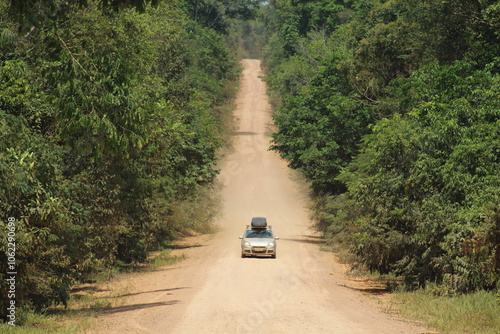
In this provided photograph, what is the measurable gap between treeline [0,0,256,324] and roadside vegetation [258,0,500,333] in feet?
24.1

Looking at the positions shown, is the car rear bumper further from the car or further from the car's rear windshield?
the car's rear windshield

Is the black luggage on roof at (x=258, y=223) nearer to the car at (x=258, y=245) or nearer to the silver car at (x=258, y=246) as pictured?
the car at (x=258, y=245)

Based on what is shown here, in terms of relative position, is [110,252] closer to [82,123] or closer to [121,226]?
[121,226]

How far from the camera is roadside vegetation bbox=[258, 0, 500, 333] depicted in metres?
17.3

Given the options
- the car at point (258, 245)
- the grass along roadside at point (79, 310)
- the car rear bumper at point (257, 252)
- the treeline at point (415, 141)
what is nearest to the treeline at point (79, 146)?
the grass along roadside at point (79, 310)

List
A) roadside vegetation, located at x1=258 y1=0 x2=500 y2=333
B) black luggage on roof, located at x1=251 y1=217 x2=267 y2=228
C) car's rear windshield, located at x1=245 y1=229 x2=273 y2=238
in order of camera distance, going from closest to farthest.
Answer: roadside vegetation, located at x1=258 y1=0 x2=500 y2=333 → car's rear windshield, located at x1=245 y1=229 x2=273 y2=238 → black luggage on roof, located at x1=251 y1=217 x2=267 y2=228

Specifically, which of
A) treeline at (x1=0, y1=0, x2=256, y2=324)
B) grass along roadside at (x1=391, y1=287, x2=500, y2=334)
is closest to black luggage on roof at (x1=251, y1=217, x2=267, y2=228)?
treeline at (x1=0, y1=0, x2=256, y2=324)

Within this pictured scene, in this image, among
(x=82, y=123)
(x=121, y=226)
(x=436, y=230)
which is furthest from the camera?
(x=121, y=226)

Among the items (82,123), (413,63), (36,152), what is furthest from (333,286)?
(413,63)

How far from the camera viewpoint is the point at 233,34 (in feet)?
362

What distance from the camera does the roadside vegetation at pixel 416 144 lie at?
17.3 meters

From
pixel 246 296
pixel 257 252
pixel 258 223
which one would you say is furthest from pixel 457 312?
pixel 258 223

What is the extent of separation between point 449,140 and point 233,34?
93.4m

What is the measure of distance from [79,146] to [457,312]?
8959mm
